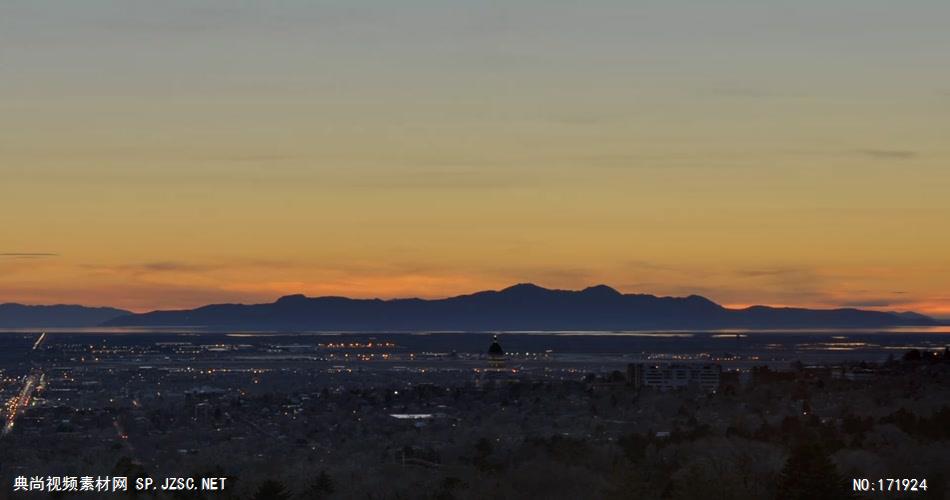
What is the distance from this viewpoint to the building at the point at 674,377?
139 meters

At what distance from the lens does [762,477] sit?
165 feet

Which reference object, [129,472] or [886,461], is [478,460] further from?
[886,461]

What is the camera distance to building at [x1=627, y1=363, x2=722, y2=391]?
138750mm

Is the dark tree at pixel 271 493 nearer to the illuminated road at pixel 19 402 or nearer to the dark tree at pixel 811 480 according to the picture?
the dark tree at pixel 811 480

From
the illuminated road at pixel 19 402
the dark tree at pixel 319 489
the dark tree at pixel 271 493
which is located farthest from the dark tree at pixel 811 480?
the illuminated road at pixel 19 402

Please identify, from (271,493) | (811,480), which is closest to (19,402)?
(271,493)

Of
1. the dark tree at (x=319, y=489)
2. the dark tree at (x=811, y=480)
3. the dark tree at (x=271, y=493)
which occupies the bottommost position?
the dark tree at (x=319, y=489)

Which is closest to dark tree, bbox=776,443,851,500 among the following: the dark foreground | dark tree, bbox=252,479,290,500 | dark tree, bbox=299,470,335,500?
the dark foreground

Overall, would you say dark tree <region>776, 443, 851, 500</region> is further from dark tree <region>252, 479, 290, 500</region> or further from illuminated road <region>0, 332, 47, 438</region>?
illuminated road <region>0, 332, 47, 438</region>

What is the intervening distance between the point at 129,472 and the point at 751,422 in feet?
113

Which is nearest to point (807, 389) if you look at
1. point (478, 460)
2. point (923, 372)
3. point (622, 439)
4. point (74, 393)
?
point (923, 372)

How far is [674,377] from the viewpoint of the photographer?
144375mm

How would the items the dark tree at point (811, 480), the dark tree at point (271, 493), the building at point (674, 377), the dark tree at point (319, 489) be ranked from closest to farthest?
1. the dark tree at point (811, 480)
2. the dark tree at point (271, 493)
3. the dark tree at point (319, 489)
4. the building at point (674, 377)

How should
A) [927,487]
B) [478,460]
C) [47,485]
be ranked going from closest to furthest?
[927,487]
[47,485]
[478,460]
